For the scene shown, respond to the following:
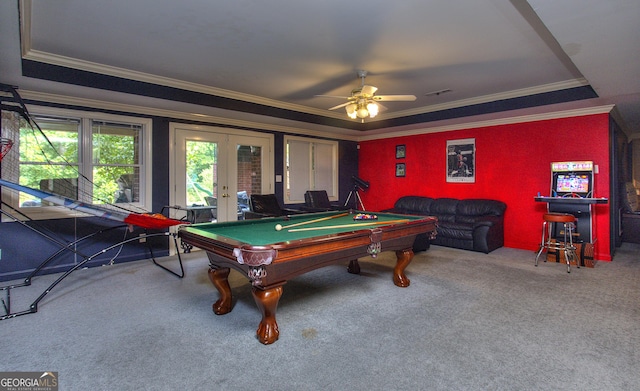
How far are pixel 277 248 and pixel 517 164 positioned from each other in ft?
17.0

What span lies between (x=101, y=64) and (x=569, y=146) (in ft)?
21.7

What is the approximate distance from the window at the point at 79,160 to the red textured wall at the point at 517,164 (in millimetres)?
5162

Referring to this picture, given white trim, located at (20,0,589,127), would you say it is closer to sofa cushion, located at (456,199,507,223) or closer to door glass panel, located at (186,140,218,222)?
door glass panel, located at (186,140,218,222)

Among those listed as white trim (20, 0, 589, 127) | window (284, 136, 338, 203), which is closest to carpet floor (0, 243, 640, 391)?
white trim (20, 0, 589, 127)

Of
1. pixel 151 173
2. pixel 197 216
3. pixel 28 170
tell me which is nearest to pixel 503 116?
pixel 197 216

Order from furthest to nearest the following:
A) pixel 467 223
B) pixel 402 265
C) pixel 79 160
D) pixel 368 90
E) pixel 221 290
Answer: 1. pixel 467 223
2. pixel 79 160
3. pixel 368 90
4. pixel 402 265
5. pixel 221 290

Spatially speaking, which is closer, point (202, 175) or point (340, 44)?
point (340, 44)

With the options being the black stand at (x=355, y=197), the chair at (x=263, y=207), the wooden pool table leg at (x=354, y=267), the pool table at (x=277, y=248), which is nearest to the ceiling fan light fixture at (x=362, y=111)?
the pool table at (x=277, y=248)

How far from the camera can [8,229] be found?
386cm

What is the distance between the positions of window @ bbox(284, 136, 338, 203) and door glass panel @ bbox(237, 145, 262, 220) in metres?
0.68

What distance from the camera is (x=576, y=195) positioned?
15.5ft

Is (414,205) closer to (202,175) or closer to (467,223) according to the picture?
(467,223)

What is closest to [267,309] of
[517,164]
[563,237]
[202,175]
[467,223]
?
[202,175]

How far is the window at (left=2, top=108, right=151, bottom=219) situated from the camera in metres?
3.98
